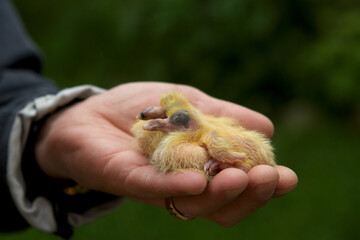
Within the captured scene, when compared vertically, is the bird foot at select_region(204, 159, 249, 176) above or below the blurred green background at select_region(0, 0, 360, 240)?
above

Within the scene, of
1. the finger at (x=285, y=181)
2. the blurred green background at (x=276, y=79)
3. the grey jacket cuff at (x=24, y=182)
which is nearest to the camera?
the finger at (x=285, y=181)

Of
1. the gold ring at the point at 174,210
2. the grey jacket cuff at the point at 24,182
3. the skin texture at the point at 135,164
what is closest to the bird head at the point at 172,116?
the skin texture at the point at 135,164

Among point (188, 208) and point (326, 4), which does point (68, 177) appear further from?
point (326, 4)

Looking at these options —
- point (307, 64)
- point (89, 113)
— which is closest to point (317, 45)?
point (307, 64)

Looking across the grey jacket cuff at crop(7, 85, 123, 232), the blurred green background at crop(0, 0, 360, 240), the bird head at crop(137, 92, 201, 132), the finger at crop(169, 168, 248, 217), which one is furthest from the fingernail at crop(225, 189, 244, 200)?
the blurred green background at crop(0, 0, 360, 240)

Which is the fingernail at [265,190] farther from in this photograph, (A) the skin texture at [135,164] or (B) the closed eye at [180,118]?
(B) the closed eye at [180,118]

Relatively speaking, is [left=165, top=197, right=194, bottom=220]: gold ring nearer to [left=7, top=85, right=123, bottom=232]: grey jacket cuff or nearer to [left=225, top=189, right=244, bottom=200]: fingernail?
[left=225, top=189, right=244, bottom=200]: fingernail
